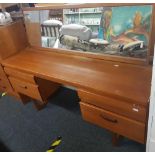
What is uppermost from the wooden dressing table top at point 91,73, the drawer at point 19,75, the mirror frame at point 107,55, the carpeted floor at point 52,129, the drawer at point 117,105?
the mirror frame at point 107,55

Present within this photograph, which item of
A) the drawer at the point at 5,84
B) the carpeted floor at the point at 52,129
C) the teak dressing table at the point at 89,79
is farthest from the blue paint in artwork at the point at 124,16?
the drawer at the point at 5,84

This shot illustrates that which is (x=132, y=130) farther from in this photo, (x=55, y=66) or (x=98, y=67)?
(x=55, y=66)

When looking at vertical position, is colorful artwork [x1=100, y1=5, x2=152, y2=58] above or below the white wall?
above

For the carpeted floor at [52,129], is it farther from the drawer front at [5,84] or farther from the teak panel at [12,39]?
the teak panel at [12,39]

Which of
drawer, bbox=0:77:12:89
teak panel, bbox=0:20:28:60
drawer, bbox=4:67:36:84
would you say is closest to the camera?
drawer, bbox=4:67:36:84

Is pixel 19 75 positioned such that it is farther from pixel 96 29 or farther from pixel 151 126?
pixel 151 126

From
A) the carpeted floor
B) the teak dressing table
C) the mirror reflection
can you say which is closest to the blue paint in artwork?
the mirror reflection

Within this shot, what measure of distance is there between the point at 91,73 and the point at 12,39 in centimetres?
86

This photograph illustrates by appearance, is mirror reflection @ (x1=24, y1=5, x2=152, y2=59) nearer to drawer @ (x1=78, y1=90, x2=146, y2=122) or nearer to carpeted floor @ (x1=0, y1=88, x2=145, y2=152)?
drawer @ (x1=78, y1=90, x2=146, y2=122)

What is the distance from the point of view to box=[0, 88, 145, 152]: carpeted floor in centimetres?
139

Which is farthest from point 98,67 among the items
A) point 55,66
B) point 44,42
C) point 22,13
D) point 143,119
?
point 22,13

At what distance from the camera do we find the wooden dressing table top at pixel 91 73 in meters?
0.96

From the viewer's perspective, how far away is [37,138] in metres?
1.50

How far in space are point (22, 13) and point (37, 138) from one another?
1.11 m
